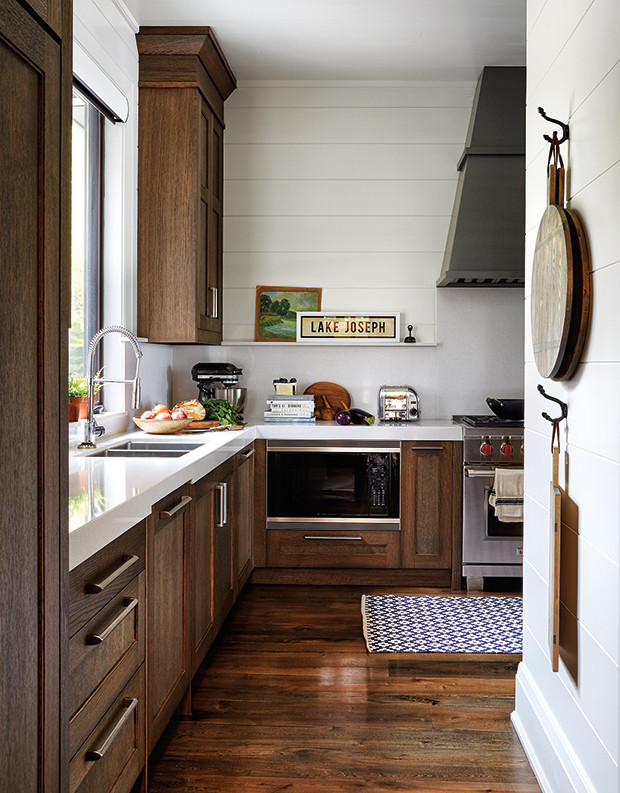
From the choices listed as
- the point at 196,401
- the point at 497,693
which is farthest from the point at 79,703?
the point at 196,401

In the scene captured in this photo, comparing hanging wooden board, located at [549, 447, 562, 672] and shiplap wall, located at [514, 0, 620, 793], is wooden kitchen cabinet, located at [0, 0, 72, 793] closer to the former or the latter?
shiplap wall, located at [514, 0, 620, 793]

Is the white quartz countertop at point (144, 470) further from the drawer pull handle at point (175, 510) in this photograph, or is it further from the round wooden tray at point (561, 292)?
the round wooden tray at point (561, 292)

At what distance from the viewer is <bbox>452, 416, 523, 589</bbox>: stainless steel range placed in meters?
4.08

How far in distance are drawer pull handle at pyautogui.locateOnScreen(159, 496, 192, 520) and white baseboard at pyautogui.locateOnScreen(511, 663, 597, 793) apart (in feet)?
4.10

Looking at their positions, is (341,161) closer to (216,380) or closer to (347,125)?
(347,125)

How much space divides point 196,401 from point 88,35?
5.87 ft

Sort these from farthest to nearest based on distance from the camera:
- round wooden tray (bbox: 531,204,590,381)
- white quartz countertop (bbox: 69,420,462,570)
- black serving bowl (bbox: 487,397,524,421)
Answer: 1. black serving bowl (bbox: 487,397,524,421)
2. round wooden tray (bbox: 531,204,590,381)
3. white quartz countertop (bbox: 69,420,462,570)

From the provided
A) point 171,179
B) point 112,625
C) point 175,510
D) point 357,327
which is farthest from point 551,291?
point 357,327

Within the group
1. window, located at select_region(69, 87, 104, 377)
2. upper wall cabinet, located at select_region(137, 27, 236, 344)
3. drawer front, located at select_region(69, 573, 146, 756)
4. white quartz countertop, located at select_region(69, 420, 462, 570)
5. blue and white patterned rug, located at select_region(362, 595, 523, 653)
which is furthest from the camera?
upper wall cabinet, located at select_region(137, 27, 236, 344)

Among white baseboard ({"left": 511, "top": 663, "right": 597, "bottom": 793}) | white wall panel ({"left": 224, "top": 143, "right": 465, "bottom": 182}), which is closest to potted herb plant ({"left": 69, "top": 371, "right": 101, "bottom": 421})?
white baseboard ({"left": 511, "top": 663, "right": 597, "bottom": 793})

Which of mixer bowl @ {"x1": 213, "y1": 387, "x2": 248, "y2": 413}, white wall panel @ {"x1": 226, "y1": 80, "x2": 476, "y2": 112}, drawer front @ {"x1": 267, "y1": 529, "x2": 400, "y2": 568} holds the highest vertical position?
white wall panel @ {"x1": 226, "y1": 80, "x2": 476, "y2": 112}

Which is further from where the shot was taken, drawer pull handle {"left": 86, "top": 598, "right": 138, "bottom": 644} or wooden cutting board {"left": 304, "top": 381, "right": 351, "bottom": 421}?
wooden cutting board {"left": 304, "top": 381, "right": 351, "bottom": 421}

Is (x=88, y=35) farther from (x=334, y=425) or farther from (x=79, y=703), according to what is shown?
(x=79, y=703)

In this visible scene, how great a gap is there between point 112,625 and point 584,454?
1.21 m
